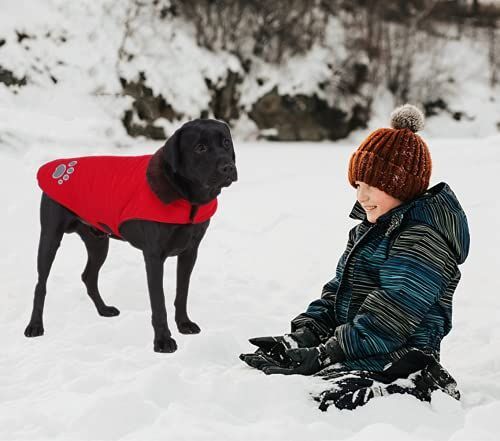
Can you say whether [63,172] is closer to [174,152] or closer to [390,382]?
[174,152]

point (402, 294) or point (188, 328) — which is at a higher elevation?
point (402, 294)

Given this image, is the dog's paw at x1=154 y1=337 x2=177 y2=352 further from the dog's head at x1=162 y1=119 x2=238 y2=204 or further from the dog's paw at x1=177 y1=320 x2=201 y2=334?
the dog's head at x1=162 y1=119 x2=238 y2=204

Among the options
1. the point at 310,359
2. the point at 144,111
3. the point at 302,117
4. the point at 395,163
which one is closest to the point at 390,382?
the point at 310,359

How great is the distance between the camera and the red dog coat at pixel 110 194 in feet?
10.8

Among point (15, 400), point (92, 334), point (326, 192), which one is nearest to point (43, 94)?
point (326, 192)

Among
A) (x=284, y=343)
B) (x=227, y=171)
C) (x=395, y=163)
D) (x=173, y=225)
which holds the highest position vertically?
(x=395, y=163)

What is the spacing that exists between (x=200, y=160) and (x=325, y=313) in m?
0.98

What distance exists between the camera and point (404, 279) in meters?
2.39

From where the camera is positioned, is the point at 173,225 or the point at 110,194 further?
the point at 110,194

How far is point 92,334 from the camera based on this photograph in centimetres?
356

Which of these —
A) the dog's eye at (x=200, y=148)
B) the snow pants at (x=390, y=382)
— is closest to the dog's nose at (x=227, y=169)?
the dog's eye at (x=200, y=148)

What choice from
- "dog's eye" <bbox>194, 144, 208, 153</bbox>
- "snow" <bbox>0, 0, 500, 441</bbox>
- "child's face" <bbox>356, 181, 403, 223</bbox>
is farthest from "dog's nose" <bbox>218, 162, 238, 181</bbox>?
"snow" <bbox>0, 0, 500, 441</bbox>

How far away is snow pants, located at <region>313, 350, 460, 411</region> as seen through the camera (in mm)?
2322

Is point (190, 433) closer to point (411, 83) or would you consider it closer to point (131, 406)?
point (131, 406)
